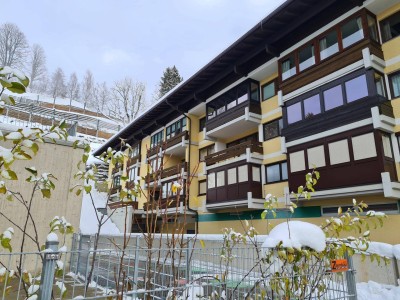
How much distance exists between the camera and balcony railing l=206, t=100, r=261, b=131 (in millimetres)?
16891

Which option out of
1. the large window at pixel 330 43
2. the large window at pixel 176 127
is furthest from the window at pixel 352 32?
the large window at pixel 176 127

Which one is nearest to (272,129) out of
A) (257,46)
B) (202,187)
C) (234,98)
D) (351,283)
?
(234,98)

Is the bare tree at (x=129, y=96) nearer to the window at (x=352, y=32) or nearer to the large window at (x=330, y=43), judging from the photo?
the large window at (x=330, y=43)

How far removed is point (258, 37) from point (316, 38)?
2996 millimetres

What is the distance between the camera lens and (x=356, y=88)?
11938 mm

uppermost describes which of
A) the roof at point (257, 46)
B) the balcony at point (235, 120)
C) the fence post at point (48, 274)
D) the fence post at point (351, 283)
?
the roof at point (257, 46)

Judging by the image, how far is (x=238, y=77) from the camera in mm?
18016

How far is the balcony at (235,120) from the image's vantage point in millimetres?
16766

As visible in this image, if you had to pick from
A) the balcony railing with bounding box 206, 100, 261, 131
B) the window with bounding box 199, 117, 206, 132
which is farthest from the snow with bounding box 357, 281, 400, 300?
the window with bounding box 199, 117, 206, 132

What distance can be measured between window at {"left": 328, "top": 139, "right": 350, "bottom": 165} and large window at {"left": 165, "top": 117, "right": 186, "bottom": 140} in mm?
12770

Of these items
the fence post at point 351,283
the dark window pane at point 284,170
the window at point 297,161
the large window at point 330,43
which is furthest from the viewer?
the dark window pane at point 284,170

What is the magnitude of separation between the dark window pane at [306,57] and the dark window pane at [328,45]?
51 cm

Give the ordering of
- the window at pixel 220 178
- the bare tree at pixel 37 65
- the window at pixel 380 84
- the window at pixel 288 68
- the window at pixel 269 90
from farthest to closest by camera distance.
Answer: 1. the bare tree at pixel 37 65
2. the window at pixel 220 178
3. the window at pixel 269 90
4. the window at pixel 288 68
5. the window at pixel 380 84

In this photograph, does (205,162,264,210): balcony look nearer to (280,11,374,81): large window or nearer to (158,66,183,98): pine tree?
(280,11,374,81): large window
